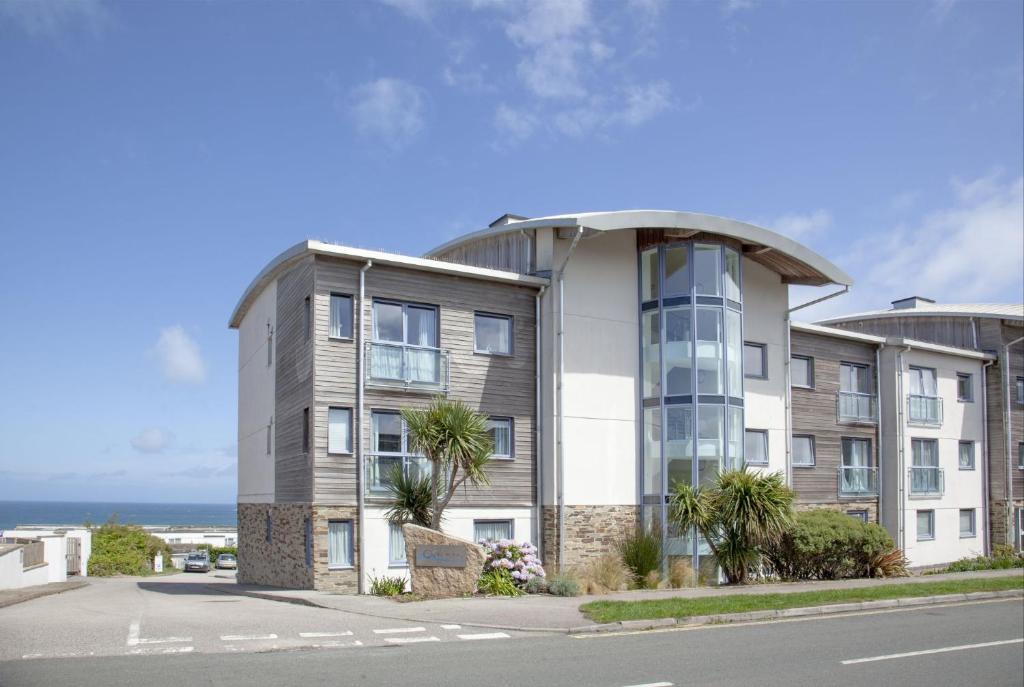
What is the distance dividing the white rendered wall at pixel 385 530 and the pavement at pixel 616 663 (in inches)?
298

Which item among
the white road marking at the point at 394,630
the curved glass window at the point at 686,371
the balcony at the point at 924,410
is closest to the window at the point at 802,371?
the balcony at the point at 924,410

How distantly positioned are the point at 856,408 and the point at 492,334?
13.2 metres


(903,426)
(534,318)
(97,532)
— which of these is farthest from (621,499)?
(97,532)

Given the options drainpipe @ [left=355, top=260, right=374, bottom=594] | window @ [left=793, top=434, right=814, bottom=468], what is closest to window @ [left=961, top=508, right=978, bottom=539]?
window @ [left=793, top=434, right=814, bottom=468]

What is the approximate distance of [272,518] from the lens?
2342 centimetres

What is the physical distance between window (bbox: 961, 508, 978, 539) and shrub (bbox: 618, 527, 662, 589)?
15895mm

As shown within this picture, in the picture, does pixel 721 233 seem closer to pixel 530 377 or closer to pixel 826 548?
pixel 530 377

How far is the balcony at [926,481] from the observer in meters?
30.9

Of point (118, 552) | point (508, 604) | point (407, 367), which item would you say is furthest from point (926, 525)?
point (118, 552)

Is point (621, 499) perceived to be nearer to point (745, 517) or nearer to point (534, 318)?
point (745, 517)

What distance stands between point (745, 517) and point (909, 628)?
22.4 feet

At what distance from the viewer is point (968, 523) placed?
110ft

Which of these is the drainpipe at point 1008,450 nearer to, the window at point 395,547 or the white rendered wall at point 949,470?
the white rendered wall at point 949,470

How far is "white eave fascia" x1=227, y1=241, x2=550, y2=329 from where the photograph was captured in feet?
66.3
